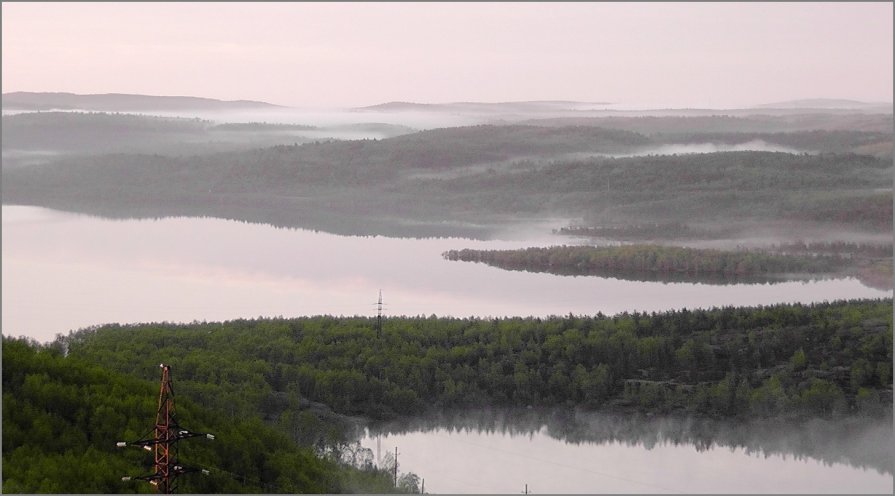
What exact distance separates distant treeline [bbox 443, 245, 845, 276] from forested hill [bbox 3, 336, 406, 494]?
8.99 metres

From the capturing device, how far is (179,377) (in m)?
9.51

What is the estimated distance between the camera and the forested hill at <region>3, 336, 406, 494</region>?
6.57 m

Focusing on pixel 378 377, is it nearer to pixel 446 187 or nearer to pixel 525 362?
pixel 525 362

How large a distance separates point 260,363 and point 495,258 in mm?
7716

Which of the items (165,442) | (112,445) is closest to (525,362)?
(112,445)

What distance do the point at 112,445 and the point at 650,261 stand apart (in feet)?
34.7

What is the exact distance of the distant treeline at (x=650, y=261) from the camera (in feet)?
54.4

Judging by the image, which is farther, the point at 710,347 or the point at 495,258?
the point at 495,258

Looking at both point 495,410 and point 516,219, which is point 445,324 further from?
point 516,219

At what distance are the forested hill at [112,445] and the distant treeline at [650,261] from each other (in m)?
8.99

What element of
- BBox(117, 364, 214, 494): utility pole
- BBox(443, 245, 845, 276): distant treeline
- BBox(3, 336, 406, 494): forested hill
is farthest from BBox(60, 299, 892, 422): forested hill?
BBox(443, 245, 845, 276): distant treeline

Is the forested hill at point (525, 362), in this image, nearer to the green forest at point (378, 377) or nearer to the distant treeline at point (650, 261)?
the green forest at point (378, 377)

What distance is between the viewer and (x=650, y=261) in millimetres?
16891

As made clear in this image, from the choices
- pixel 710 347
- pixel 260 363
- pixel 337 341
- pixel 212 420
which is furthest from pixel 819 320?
pixel 212 420
